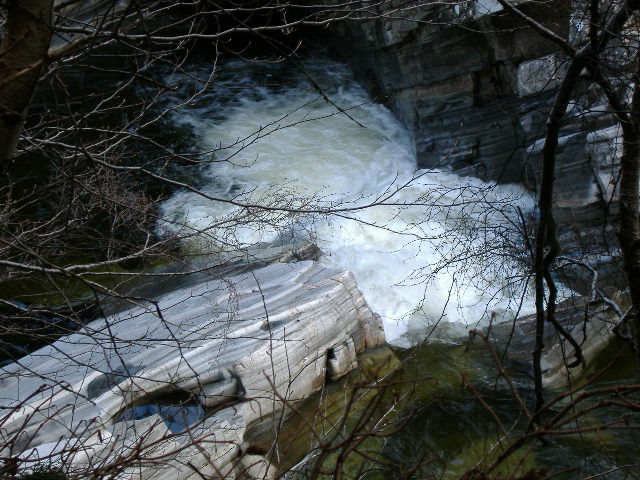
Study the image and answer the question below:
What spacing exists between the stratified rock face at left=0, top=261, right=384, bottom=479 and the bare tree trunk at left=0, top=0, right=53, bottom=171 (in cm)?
187

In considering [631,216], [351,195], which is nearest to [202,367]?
[631,216]

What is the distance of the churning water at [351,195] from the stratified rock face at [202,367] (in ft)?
2.46

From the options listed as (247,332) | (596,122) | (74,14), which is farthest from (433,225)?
(74,14)

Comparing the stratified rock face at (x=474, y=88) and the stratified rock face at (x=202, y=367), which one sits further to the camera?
the stratified rock face at (x=474, y=88)

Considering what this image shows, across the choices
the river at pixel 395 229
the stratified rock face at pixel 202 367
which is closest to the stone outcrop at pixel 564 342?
the river at pixel 395 229

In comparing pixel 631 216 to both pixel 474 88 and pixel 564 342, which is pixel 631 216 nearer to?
pixel 564 342

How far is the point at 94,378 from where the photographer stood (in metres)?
4.53

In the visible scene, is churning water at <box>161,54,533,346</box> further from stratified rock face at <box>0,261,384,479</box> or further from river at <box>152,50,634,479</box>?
stratified rock face at <box>0,261,384,479</box>

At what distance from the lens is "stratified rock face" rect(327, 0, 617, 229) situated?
8.16m

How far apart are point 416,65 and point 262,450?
7.03 meters

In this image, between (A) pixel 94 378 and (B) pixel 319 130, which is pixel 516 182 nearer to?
(B) pixel 319 130

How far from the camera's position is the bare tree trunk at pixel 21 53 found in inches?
69.3

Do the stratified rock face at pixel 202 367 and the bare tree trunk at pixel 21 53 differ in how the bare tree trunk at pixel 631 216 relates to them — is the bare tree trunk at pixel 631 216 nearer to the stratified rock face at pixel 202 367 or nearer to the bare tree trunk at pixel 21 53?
the stratified rock face at pixel 202 367

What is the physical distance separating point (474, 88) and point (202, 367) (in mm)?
6692
